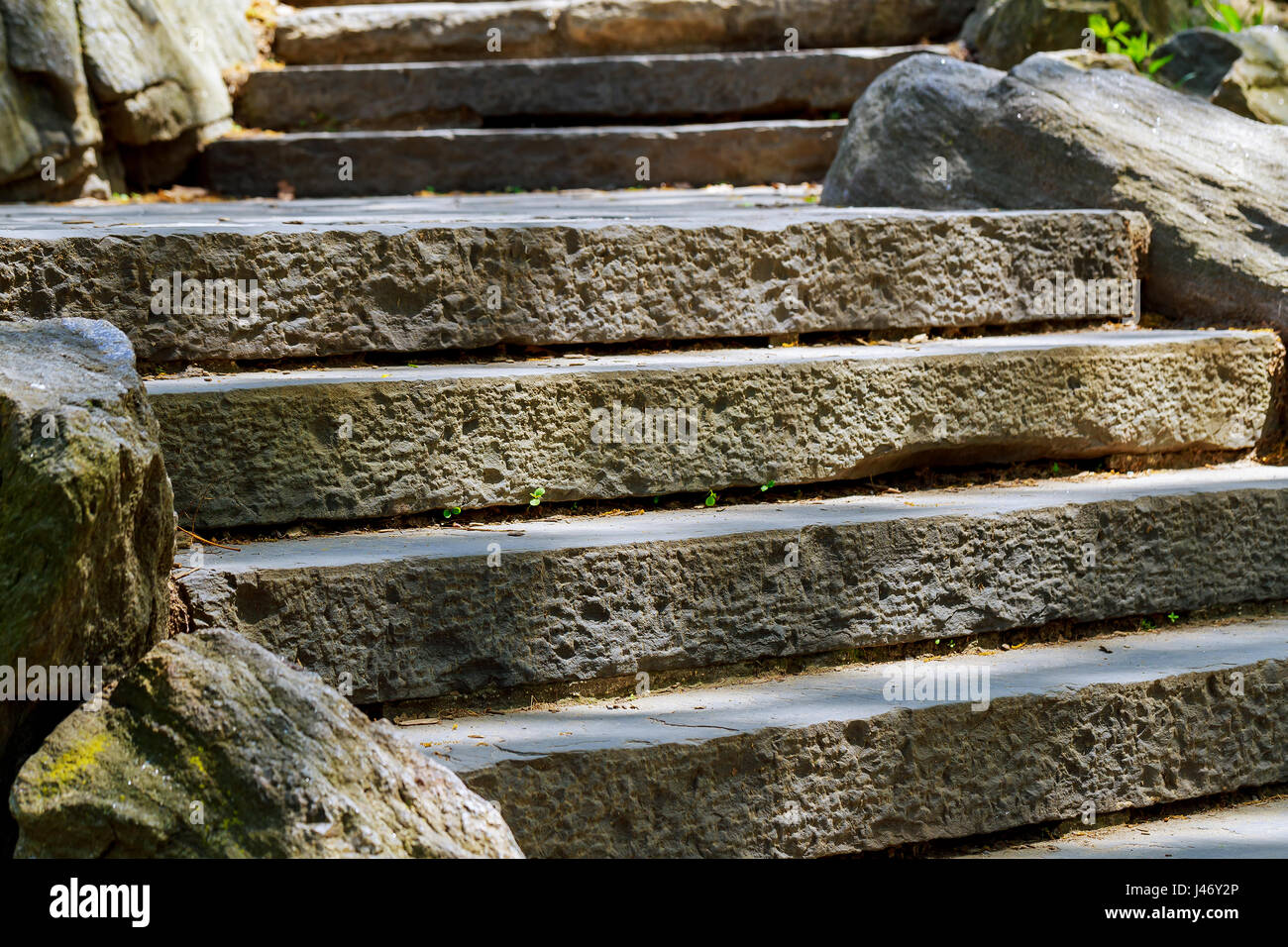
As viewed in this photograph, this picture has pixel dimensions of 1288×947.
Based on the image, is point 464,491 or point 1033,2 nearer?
point 464,491

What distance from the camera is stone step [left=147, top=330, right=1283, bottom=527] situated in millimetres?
2482

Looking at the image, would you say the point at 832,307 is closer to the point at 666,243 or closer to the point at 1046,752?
the point at 666,243

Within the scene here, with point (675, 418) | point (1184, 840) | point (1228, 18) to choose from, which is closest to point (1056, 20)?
point (1228, 18)

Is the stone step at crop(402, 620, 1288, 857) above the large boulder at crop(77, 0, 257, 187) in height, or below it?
below

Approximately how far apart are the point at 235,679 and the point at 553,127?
13.9 ft

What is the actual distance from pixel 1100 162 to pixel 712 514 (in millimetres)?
1917

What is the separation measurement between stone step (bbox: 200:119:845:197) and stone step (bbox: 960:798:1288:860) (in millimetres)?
3512

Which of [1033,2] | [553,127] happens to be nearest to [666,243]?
[553,127]

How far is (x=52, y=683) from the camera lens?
1.86 metres

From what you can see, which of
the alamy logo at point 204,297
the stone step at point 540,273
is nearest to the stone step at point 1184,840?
the stone step at point 540,273

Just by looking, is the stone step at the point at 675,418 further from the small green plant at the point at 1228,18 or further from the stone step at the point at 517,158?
the small green plant at the point at 1228,18

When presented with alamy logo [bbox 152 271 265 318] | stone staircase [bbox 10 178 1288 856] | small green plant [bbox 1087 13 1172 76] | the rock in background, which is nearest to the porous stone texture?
the rock in background
